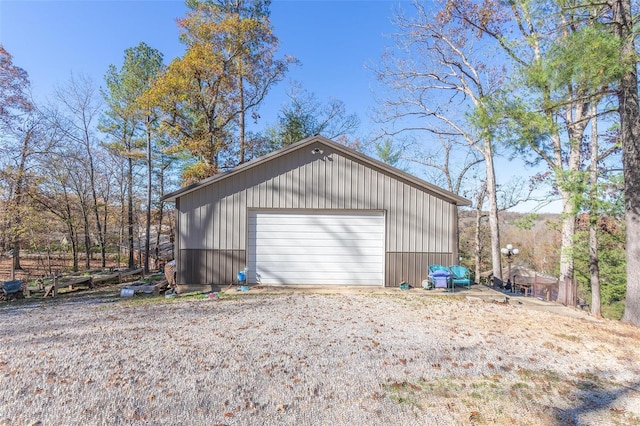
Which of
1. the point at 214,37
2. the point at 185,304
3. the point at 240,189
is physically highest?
the point at 214,37

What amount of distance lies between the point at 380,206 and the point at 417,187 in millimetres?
1149

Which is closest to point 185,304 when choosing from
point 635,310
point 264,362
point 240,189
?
point 240,189

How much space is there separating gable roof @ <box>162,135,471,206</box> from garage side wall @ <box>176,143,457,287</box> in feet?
0.38

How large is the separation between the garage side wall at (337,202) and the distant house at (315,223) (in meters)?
0.03

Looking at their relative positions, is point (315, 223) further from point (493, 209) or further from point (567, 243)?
point (493, 209)

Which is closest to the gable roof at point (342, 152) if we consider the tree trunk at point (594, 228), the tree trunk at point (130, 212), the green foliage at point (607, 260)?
the tree trunk at point (594, 228)

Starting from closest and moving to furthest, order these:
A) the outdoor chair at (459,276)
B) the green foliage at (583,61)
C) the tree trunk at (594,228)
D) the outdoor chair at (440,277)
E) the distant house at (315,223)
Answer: the green foliage at (583,61) → the tree trunk at (594,228) → the outdoor chair at (440,277) → the outdoor chair at (459,276) → the distant house at (315,223)

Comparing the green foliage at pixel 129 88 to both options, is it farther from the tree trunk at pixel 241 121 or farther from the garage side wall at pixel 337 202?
the garage side wall at pixel 337 202

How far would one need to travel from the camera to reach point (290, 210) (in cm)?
841

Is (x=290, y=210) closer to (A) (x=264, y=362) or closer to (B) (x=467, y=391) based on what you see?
(A) (x=264, y=362)

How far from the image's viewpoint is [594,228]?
8906mm

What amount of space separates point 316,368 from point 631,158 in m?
7.18

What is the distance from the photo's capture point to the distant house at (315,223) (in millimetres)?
8281

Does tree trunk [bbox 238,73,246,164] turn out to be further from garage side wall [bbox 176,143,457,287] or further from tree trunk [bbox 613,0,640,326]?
tree trunk [bbox 613,0,640,326]
